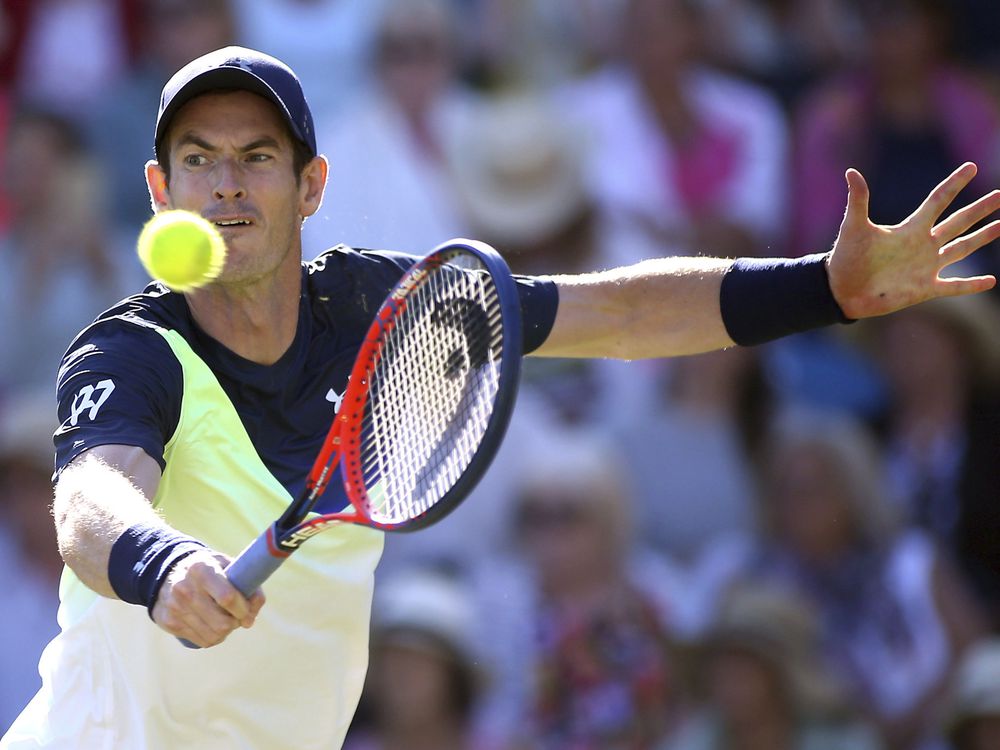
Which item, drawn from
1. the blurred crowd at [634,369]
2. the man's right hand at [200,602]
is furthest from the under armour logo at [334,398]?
the blurred crowd at [634,369]

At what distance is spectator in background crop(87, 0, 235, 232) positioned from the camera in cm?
751

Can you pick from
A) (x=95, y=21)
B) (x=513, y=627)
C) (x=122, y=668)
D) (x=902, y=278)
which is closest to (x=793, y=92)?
(x=513, y=627)

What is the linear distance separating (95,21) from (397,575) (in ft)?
9.68

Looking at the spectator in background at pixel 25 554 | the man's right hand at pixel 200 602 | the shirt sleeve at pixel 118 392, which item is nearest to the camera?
the man's right hand at pixel 200 602

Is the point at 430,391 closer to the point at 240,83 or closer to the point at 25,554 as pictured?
the point at 240,83

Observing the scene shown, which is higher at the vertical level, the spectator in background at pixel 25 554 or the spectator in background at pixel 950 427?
the spectator in background at pixel 950 427

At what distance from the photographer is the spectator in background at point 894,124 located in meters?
7.30

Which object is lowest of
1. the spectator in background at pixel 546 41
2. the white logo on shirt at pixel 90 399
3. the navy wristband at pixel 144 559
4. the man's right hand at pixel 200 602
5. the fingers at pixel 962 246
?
the man's right hand at pixel 200 602

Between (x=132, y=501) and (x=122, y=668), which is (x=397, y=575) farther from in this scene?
(x=132, y=501)

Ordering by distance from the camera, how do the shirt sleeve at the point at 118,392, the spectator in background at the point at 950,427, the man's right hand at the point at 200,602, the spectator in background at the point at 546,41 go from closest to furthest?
the man's right hand at the point at 200,602, the shirt sleeve at the point at 118,392, the spectator in background at the point at 950,427, the spectator in background at the point at 546,41

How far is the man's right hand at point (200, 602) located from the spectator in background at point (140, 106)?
4.72 m

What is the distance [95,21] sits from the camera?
7.64 metres

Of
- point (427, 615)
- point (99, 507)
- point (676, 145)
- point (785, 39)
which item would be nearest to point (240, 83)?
point (99, 507)

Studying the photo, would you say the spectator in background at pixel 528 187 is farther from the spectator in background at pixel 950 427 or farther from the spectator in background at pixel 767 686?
the spectator in background at pixel 767 686
